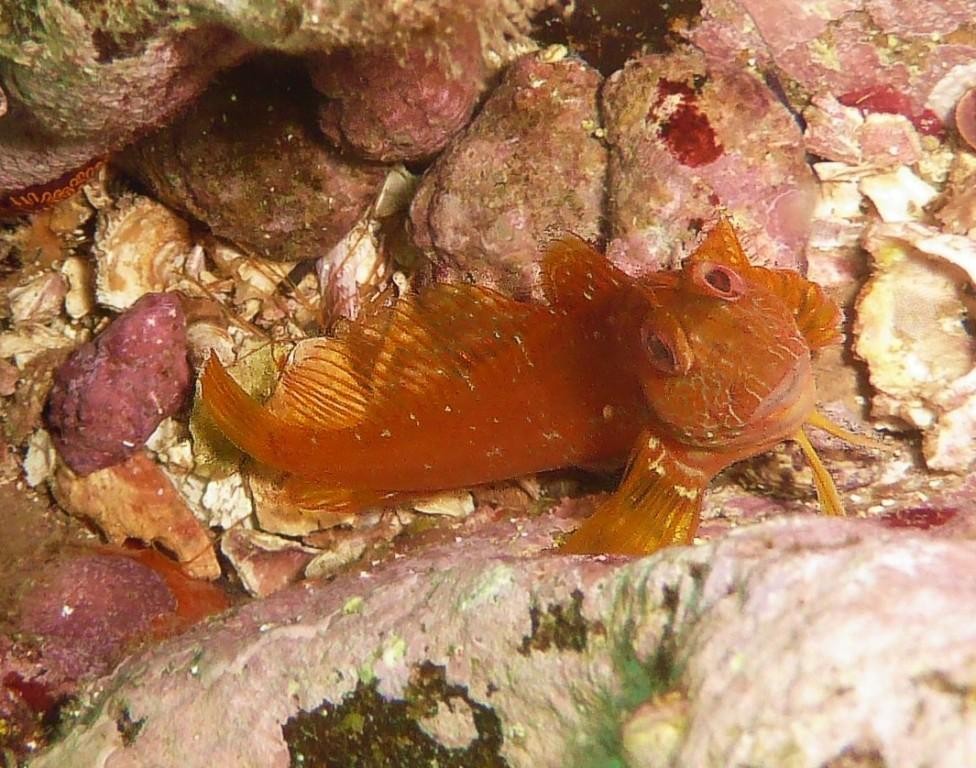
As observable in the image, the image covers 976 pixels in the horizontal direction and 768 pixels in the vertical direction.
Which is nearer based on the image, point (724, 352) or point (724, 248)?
point (724, 352)

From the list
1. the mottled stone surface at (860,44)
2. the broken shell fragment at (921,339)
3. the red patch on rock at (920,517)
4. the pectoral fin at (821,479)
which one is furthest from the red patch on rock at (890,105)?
the red patch on rock at (920,517)

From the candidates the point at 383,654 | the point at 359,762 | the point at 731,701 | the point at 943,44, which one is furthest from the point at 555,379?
the point at 943,44

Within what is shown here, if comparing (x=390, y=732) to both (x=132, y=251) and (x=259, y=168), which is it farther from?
(x=132, y=251)

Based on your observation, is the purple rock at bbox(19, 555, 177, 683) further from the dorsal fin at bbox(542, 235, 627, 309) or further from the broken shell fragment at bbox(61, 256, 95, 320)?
the dorsal fin at bbox(542, 235, 627, 309)

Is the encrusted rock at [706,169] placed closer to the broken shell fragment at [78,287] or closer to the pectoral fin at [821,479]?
the pectoral fin at [821,479]

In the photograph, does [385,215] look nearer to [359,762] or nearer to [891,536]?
[359,762]

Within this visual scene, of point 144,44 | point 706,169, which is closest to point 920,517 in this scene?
point 706,169

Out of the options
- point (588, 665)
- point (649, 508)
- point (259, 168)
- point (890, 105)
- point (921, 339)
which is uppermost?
point (890, 105)
